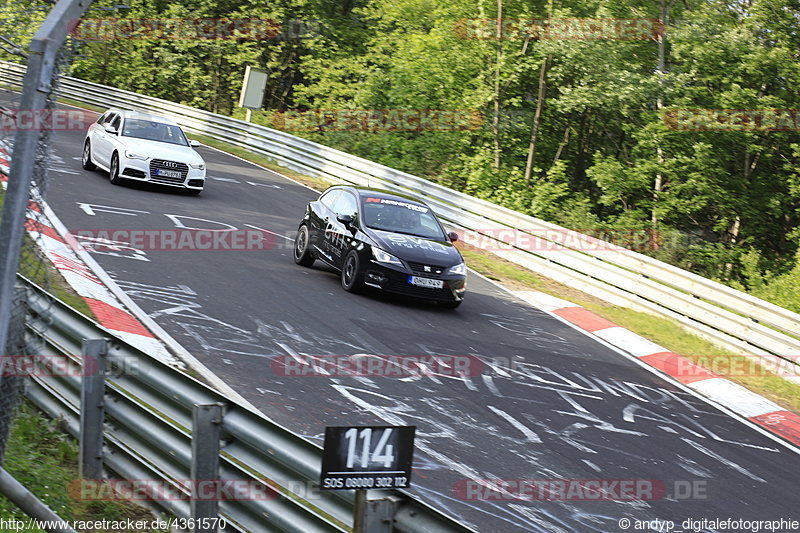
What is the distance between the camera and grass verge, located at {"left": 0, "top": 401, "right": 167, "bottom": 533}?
5434 mm

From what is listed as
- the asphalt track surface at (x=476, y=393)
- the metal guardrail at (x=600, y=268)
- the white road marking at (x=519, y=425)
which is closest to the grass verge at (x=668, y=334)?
the metal guardrail at (x=600, y=268)

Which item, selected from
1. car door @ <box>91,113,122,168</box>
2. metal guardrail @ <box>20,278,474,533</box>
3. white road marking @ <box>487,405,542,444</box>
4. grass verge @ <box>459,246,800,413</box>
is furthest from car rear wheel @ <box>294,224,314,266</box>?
metal guardrail @ <box>20,278,474,533</box>

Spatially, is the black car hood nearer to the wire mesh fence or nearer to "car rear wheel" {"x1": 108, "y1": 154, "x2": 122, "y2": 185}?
the wire mesh fence

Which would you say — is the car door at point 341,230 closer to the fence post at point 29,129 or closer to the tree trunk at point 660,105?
the fence post at point 29,129

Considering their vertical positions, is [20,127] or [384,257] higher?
[20,127]

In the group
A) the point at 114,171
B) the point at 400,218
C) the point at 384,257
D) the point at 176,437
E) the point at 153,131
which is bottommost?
the point at 176,437

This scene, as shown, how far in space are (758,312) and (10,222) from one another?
1208cm

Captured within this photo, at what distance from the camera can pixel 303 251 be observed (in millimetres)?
15172

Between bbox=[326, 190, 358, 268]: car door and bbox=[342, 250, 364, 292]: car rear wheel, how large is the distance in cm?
19

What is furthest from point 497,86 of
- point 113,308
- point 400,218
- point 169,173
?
point 113,308

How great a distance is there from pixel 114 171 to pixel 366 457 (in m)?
17.2

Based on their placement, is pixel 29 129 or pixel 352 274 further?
pixel 352 274

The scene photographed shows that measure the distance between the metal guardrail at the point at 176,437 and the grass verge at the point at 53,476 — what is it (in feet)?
0.59

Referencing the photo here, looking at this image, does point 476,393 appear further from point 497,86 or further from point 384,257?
point 497,86
